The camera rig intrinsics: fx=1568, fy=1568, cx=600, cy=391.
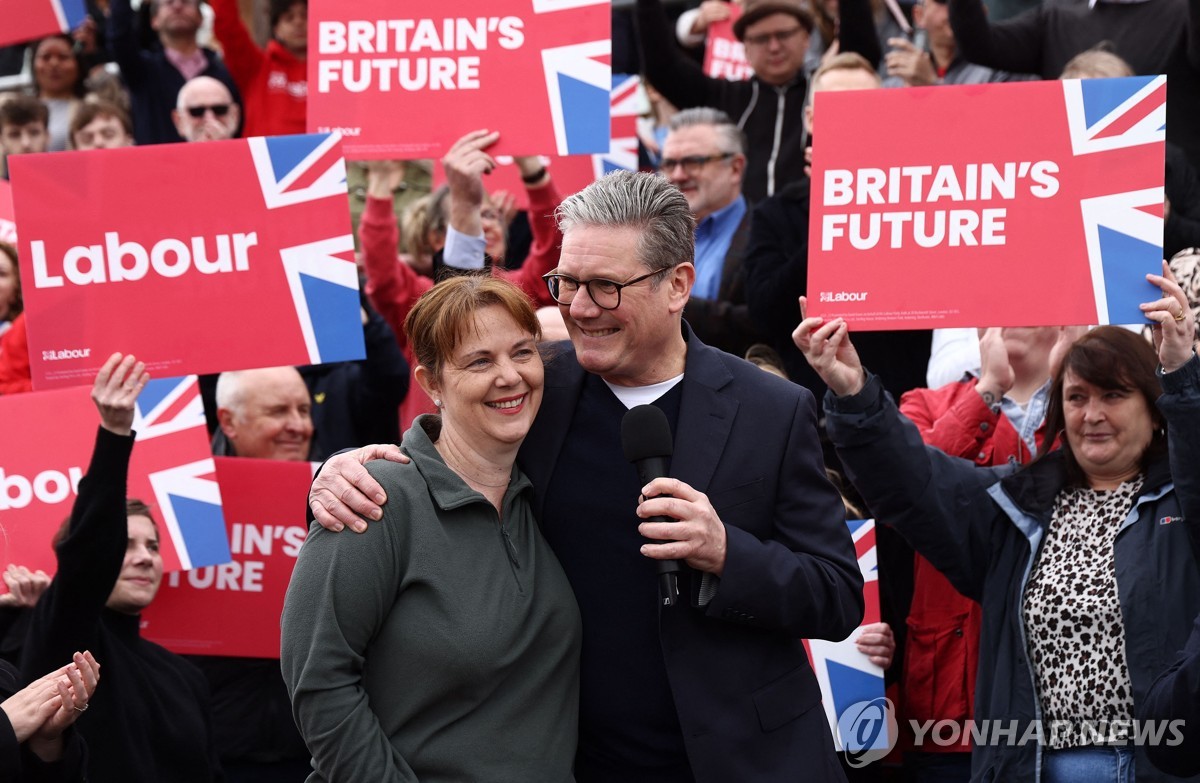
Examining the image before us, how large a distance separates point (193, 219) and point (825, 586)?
2.71 metres

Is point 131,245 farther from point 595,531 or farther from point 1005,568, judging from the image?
point 1005,568

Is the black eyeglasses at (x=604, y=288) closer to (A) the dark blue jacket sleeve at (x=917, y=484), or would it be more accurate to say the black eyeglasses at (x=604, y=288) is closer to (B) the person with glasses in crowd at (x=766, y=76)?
(A) the dark blue jacket sleeve at (x=917, y=484)

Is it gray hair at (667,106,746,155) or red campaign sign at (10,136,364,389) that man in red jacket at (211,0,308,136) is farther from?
red campaign sign at (10,136,364,389)

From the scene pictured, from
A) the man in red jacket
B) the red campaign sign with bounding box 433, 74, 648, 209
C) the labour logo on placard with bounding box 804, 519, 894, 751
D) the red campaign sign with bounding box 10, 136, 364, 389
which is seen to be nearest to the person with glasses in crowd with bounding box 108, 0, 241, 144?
the man in red jacket

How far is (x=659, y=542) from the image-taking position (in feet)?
11.7

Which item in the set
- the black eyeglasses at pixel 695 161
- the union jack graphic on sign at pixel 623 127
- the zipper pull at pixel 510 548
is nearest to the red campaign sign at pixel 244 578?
the black eyeglasses at pixel 695 161

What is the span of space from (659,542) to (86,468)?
2.91m

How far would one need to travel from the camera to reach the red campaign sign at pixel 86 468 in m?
5.56

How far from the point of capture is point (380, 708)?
3.52 m

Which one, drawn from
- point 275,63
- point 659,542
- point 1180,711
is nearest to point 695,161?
point 275,63

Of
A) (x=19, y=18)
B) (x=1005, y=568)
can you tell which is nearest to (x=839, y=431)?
(x=1005, y=568)

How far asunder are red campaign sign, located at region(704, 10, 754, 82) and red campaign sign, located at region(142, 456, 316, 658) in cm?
444

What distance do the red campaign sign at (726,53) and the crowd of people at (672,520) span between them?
1.68 m

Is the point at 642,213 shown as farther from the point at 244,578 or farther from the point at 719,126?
the point at 719,126
